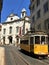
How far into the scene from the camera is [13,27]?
90562 mm

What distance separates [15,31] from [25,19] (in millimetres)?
6655

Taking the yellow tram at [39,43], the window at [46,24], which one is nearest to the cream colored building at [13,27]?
the window at [46,24]

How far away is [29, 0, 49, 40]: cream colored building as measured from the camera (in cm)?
4281

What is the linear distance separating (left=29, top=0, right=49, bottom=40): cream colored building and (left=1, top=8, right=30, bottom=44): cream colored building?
29.2m

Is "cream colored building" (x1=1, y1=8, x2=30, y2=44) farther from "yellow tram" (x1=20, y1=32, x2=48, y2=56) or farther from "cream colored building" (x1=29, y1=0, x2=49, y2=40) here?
"yellow tram" (x1=20, y1=32, x2=48, y2=56)

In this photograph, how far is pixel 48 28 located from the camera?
41.8 m

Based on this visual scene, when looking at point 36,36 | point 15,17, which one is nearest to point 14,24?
point 15,17

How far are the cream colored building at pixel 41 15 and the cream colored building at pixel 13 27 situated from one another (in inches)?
1149

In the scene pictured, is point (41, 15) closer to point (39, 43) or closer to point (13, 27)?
point (39, 43)

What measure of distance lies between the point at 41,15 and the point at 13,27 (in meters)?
44.5

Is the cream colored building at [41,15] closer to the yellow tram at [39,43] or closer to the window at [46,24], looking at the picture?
the window at [46,24]

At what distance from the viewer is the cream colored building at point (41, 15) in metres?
42.8

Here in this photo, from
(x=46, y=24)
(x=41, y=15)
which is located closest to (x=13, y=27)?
(x=41, y=15)

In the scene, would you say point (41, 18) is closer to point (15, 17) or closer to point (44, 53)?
point (44, 53)
